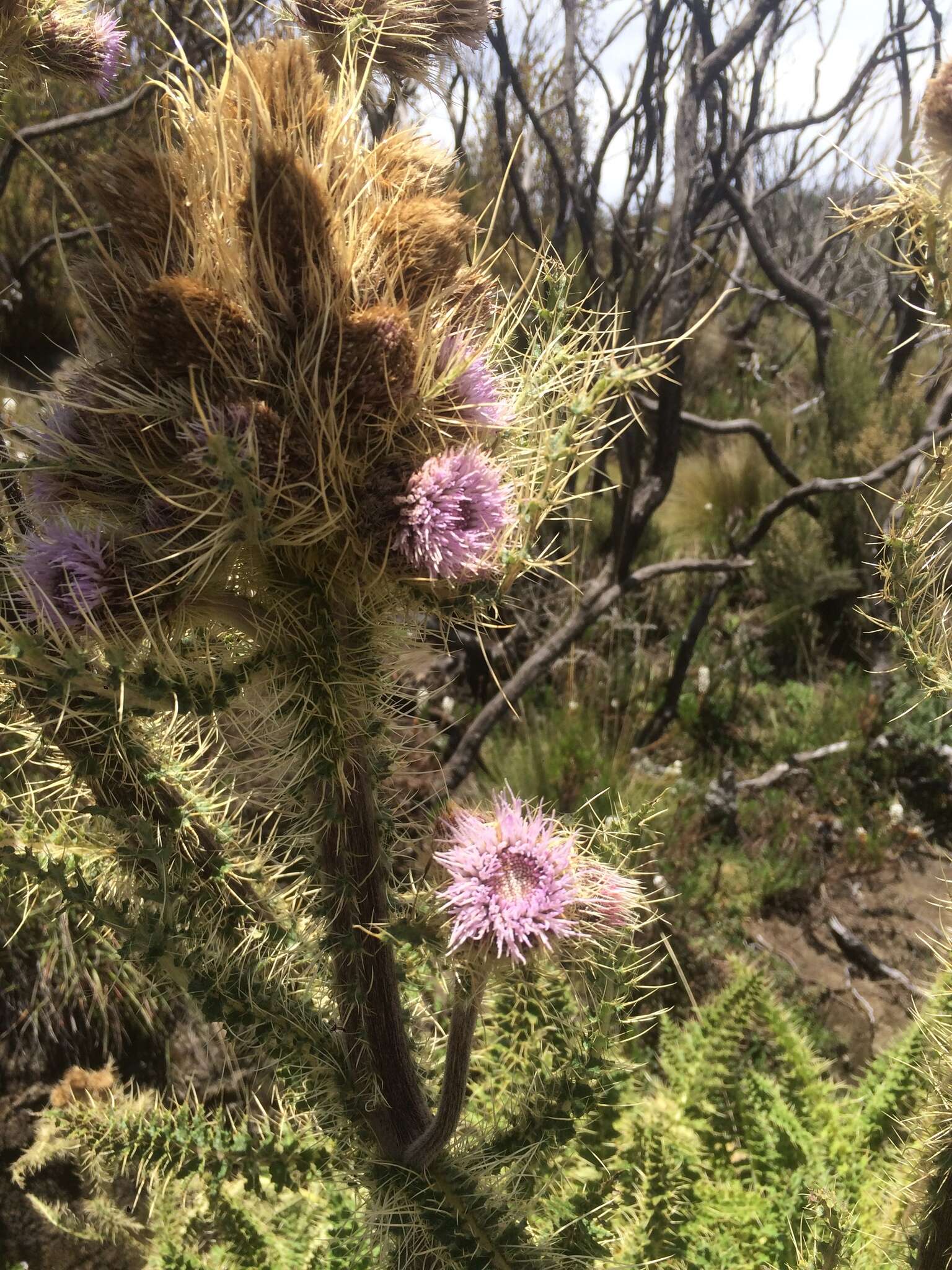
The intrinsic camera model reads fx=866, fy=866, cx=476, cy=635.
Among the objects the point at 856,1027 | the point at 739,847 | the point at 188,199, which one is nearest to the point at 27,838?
the point at 188,199

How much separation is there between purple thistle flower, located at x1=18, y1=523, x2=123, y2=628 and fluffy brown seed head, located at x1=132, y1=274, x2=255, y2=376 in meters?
0.14

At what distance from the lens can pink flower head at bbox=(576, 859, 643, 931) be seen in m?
0.75

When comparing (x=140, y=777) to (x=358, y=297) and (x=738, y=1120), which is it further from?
(x=738, y=1120)

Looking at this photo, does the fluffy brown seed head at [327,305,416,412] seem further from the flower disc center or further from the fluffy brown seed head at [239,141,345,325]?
the flower disc center

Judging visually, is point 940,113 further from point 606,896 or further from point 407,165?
point 606,896

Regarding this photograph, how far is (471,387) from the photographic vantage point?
2.33 ft

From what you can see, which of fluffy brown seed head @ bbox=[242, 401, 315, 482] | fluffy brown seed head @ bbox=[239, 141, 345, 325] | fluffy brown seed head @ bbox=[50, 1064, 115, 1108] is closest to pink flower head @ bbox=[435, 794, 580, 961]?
Answer: fluffy brown seed head @ bbox=[242, 401, 315, 482]

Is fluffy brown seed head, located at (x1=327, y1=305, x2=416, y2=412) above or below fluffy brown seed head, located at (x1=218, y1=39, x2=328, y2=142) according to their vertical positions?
below

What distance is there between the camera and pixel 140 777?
0.83m

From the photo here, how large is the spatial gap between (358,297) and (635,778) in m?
2.85

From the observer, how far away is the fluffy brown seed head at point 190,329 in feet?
2.00

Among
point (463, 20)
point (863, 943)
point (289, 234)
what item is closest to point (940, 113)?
point (463, 20)

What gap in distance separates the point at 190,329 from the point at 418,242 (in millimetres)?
191

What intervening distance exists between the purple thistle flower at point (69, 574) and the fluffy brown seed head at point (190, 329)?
144 mm
